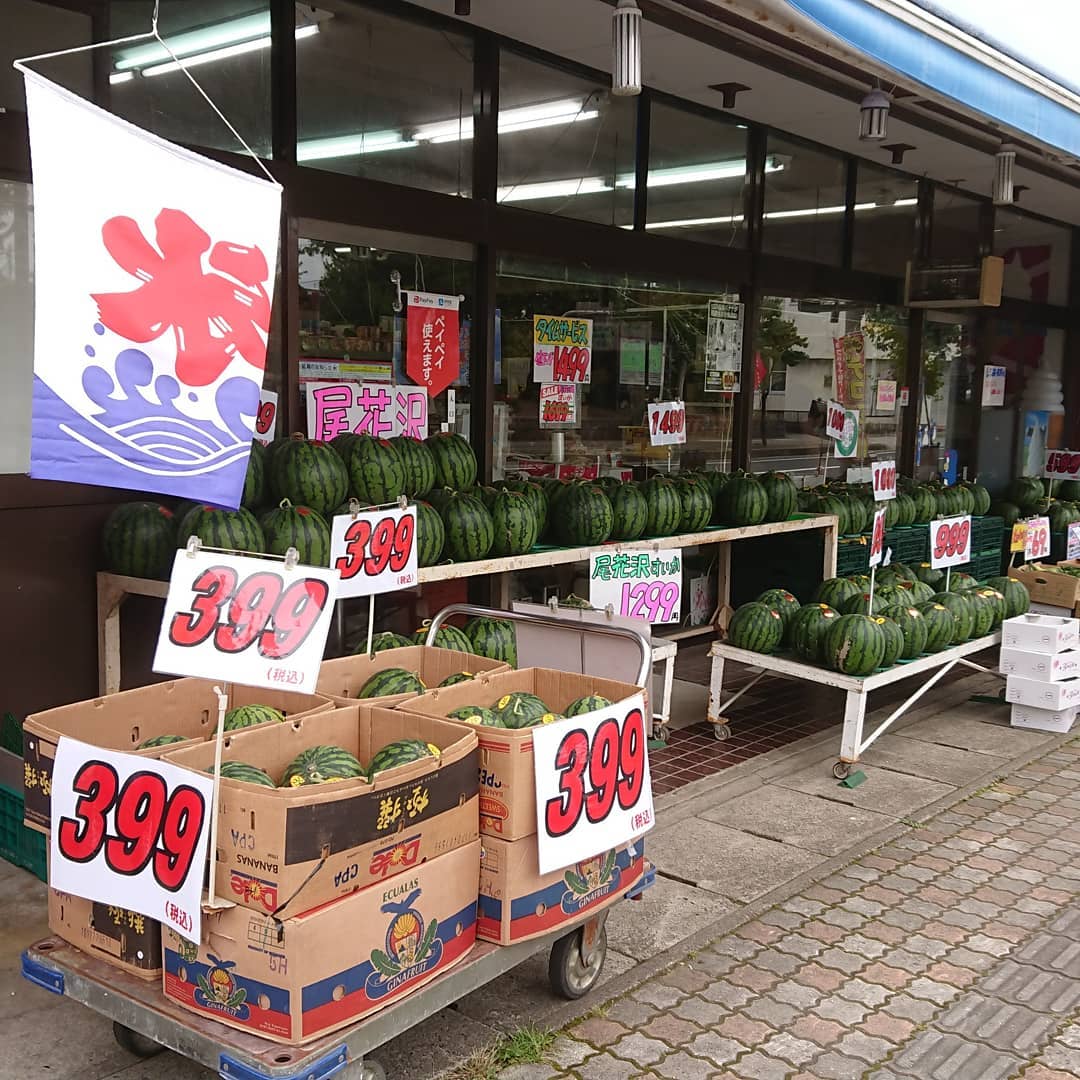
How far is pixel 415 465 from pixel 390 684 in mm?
2353

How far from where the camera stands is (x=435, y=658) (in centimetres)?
443

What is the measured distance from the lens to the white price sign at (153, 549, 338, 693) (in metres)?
2.98

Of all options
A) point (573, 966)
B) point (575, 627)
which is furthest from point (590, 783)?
point (575, 627)

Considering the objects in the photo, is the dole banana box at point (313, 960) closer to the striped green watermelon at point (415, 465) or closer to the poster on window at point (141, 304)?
the poster on window at point (141, 304)

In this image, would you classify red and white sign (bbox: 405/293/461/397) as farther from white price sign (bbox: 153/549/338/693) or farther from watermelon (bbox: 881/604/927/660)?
white price sign (bbox: 153/549/338/693)

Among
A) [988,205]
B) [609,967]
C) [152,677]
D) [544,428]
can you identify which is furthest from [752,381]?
[609,967]

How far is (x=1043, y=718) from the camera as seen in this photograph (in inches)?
290

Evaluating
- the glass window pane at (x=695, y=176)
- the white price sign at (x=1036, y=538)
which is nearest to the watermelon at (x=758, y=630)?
the white price sign at (x=1036, y=538)

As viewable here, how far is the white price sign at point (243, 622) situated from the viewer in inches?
117

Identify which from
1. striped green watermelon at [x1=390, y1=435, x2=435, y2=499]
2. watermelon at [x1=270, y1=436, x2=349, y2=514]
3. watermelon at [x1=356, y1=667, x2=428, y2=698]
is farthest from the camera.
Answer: striped green watermelon at [x1=390, y1=435, x2=435, y2=499]

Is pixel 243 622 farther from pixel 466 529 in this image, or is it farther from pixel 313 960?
pixel 466 529

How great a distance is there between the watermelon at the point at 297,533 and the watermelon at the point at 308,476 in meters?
0.22

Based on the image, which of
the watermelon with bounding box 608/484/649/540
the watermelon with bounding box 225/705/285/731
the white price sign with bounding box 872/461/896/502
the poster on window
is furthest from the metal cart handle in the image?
the white price sign with bounding box 872/461/896/502

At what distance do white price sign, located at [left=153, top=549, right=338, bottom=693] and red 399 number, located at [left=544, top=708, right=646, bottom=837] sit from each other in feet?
2.64
